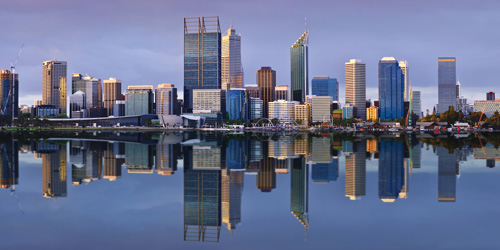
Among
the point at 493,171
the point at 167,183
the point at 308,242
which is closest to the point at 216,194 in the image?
the point at 167,183

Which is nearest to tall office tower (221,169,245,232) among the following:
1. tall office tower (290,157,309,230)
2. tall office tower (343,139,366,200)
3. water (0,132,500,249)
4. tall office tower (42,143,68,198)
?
water (0,132,500,249)

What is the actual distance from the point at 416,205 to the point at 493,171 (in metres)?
17.5

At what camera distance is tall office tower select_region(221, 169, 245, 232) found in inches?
714

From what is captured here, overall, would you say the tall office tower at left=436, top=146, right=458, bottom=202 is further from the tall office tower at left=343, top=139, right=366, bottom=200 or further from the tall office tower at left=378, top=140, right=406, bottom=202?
the tall office tower at left=343, top=139, right=366, bottom=200

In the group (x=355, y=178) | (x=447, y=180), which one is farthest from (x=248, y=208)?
(x=447, y=180)

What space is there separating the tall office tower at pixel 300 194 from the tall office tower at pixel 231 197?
2588mm

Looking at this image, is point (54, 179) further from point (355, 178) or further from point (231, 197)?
point (355, 178)

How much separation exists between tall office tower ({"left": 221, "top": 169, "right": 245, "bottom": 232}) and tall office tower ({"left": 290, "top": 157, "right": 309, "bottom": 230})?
259 centimetres

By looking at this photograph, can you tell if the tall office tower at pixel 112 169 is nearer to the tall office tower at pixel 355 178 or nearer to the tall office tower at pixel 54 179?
the tall office tower at pixel 54 179

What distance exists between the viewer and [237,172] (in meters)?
31.8

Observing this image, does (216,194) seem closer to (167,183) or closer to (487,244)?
(167,183)

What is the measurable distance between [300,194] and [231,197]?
3.96m

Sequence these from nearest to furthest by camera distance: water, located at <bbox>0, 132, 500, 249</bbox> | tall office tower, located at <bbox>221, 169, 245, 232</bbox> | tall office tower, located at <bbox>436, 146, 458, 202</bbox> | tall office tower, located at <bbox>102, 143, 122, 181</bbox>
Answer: water, located at <bbox>0, 132, 500, 249</bbox> < tall office tower, located at <bbox>221, 169, 245, 232</bbox> < tall office tower, located at <bbox>436, 146, 458, 202</bbox> < tall office tower, located at <bbox>102, 143, 122, 181</bbox>

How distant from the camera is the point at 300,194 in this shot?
2328 cm
